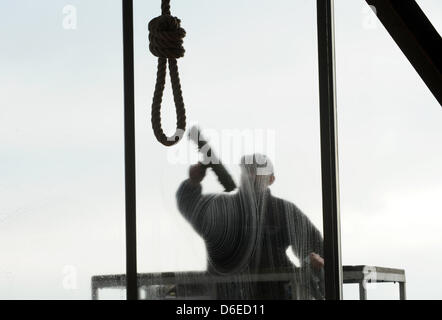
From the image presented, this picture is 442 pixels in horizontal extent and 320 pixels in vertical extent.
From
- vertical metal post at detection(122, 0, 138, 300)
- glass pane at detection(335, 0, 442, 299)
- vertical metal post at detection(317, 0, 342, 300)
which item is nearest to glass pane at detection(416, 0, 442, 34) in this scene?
glass pane at detection(335, 0, 442, 299)

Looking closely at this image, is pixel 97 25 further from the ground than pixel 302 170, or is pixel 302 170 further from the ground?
pixel 97 25

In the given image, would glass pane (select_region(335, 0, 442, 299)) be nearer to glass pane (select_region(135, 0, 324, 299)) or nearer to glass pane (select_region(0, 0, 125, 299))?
glass pane (select_region(135, 0, 324, 299))

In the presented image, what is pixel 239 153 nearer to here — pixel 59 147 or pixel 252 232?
pixel 252 232

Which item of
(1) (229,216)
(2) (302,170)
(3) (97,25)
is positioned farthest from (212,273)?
(3) (97,25)

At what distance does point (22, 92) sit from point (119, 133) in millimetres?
187

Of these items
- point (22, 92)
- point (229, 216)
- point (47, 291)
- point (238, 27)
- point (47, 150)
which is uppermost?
point (238, 27)

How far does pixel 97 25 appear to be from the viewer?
46.1 inches

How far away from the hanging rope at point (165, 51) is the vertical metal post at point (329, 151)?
258 mm

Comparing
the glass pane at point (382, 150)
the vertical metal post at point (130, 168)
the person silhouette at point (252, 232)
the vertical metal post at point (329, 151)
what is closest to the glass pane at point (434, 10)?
the glass pane at point (382, 150)

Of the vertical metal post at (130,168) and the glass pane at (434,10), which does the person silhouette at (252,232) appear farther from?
the glass pane at (434,10)

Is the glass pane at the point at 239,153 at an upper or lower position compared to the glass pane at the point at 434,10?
lower

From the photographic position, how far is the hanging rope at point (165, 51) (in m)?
1.04

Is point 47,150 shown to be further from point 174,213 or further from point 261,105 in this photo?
point 261,105
